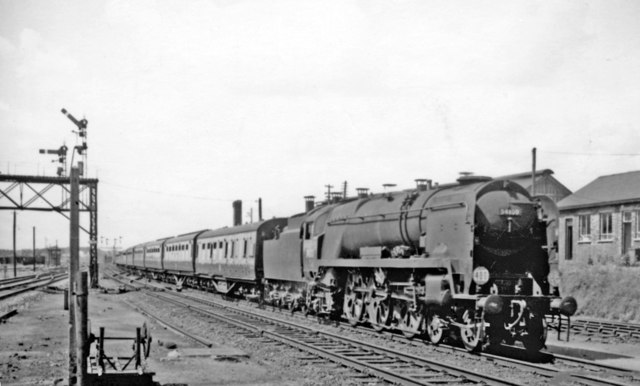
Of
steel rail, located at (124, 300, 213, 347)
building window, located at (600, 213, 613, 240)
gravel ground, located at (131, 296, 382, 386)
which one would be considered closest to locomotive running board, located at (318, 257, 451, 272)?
gravel ground, located at (131, 296, 382, 386)

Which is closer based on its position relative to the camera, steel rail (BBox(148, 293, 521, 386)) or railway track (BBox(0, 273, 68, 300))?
steel rail (BBox(148, 293, 521, 386))

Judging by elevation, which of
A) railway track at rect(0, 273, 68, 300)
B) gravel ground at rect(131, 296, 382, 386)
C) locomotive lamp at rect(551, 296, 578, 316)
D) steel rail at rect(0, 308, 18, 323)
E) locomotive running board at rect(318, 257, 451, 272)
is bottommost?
railway track at rect(0, 273, 68, 300)

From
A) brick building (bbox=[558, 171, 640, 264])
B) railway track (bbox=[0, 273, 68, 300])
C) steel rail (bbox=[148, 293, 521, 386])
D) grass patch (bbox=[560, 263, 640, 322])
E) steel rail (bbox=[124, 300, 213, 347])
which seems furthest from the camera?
brick building (bbox=[558, 171, 640, 264])

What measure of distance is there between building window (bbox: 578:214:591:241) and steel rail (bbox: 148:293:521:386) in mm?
24117

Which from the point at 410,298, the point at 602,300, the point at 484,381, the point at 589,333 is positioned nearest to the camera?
the point at 484,381

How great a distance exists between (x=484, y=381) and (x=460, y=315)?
362 cm

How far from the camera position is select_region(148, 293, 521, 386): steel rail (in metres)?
9.84

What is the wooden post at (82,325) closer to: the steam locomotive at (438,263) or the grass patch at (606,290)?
the steam locomotive at (438,263)

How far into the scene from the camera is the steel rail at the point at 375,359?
984 cm

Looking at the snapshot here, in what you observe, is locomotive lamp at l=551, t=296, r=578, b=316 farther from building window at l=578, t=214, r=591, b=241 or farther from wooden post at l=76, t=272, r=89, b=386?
building window at l=578, t=214, r=591, b=241

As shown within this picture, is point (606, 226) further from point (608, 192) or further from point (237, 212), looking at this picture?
point (237, 212)

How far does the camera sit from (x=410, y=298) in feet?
46.3

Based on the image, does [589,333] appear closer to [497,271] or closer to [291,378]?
[497,271]

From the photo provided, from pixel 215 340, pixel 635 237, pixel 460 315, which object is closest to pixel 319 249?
pixel 215 340
